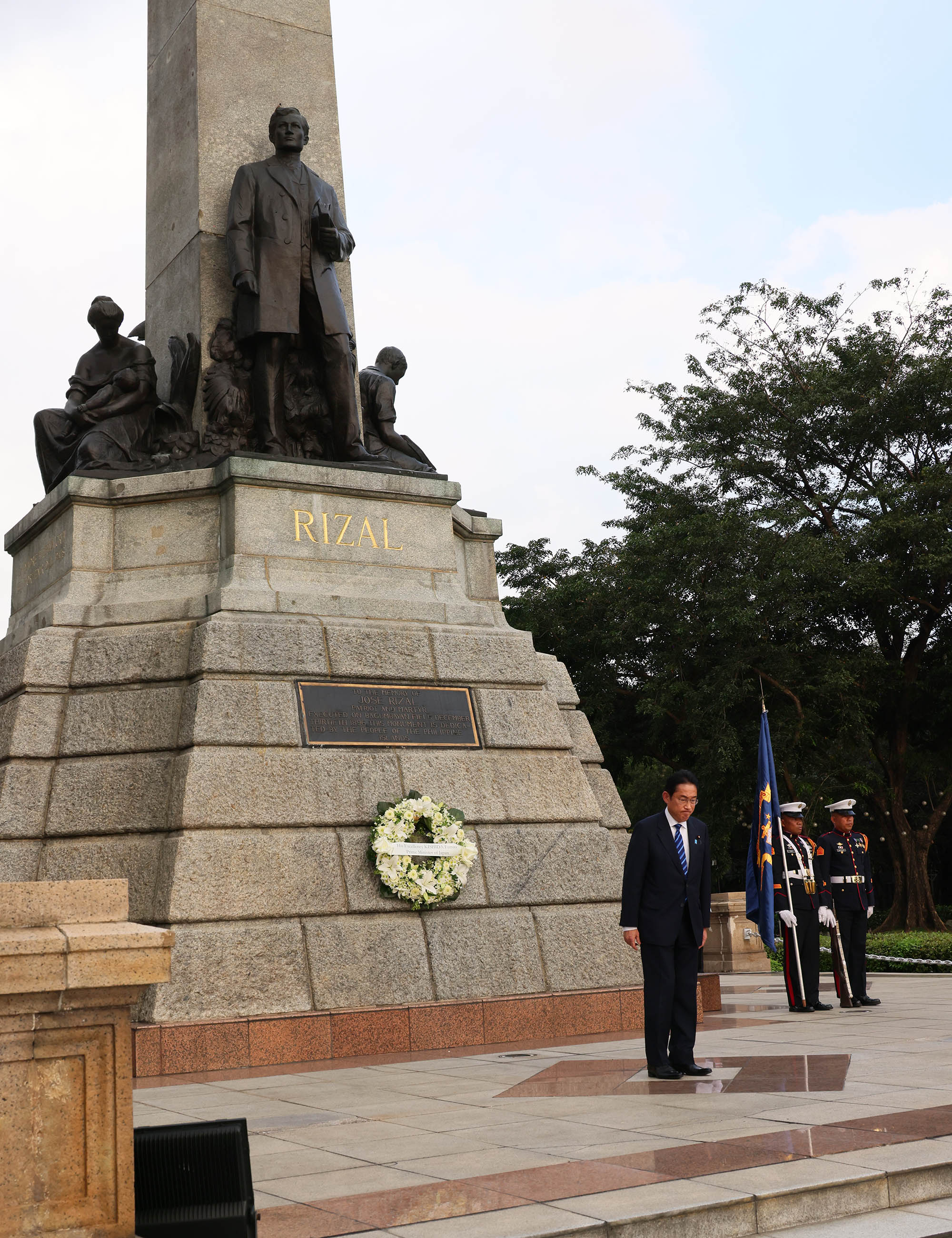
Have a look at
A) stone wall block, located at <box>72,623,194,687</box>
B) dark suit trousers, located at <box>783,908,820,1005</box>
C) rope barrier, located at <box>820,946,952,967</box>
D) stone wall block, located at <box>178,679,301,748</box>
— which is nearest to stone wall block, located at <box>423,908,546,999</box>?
stone wall block, located at <box>178,679,301,748</box>

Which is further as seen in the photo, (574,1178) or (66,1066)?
(574,1178)

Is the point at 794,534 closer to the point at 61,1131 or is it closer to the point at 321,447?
the point at 321,447

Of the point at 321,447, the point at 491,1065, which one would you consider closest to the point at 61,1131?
the point at 491,1065

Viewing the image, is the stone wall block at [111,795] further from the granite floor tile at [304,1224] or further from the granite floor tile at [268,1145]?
the granite floor tile at [304,1224]

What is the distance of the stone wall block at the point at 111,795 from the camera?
9.68 metres

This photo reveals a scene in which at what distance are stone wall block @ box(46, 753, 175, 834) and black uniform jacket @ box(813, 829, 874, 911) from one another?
6196 millimetres

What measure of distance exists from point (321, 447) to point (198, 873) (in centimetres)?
437

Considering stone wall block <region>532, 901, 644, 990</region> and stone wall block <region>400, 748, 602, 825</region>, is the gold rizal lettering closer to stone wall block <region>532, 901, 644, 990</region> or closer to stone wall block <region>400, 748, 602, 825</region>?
stone wall block <region>400, 748, 602, 825</region>

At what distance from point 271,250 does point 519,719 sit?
462 cm

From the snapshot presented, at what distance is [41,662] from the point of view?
33.8 feet

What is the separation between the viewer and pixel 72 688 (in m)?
10.4

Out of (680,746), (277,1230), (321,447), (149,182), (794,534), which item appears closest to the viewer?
(277,1230)

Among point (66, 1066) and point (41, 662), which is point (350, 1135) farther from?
point (41, 662)

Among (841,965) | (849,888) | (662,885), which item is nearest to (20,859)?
(662,885)
